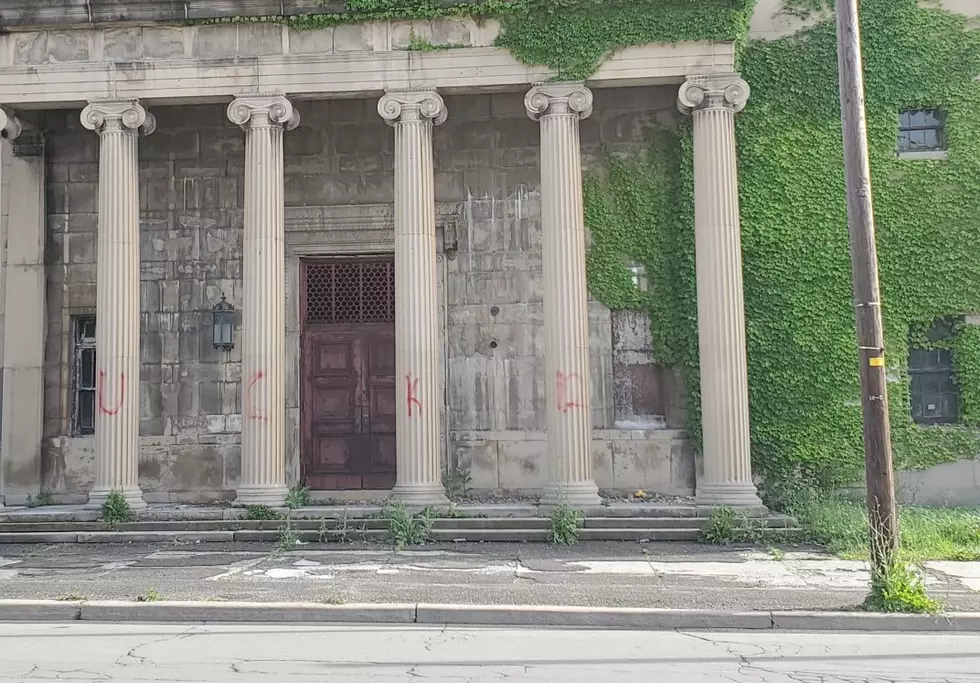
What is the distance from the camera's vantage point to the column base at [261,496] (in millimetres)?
13156

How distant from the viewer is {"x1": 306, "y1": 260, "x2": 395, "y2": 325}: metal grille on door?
52.3 ft

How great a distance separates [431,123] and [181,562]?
733 centimetres

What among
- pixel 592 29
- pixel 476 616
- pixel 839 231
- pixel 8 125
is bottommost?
pixel 476 616

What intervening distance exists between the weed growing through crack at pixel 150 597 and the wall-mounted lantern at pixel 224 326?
22.2 feet

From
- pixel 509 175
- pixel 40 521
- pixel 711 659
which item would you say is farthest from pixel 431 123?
pixel 711 659

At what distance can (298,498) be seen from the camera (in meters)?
13.8

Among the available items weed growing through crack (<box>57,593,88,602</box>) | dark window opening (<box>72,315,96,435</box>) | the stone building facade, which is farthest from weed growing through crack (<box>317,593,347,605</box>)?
dark window opening (<box>72,315,96,435</box>)

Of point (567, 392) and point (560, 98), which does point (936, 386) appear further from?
point (560, 98)

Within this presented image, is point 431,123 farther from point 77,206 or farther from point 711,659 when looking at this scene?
point 711,659

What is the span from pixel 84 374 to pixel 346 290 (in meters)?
4.87

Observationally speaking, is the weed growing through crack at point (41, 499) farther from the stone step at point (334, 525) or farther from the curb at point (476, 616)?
the curb at point (476, 616)

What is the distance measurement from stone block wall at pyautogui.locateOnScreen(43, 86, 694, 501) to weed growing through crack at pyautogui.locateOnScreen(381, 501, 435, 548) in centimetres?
262

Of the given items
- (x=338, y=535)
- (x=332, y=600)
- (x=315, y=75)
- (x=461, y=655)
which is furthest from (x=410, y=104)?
(x=461, y=655)

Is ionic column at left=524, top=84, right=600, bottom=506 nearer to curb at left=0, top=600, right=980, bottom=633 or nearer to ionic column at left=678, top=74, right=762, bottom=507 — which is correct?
ionic column at left=678, top=74, right=762, bottom=507
